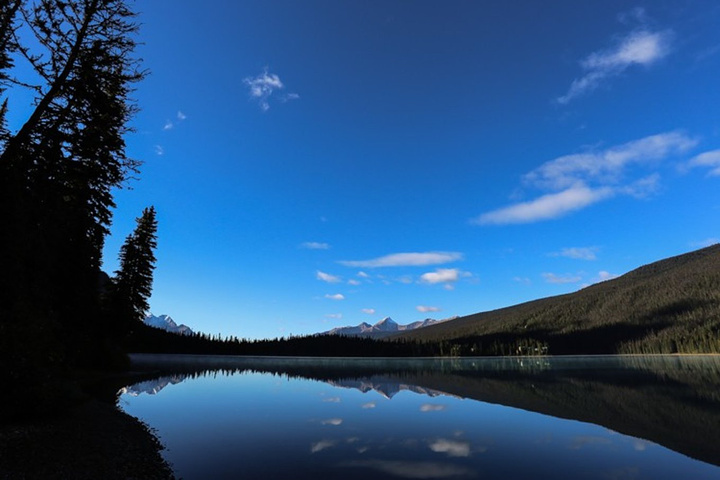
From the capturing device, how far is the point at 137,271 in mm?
65438

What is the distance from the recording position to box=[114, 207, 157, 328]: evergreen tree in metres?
62.0

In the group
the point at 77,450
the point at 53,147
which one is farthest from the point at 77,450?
the point at 53,147

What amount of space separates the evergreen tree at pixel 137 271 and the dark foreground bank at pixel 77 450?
148ft

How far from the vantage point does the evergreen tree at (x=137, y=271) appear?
6200 cm

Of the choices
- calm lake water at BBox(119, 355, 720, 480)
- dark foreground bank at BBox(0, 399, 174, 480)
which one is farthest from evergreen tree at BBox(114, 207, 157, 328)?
dark foreground bank at BBox(0, 399, 174, 480)

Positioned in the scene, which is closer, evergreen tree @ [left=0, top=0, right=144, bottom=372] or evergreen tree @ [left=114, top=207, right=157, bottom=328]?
evergreen tree @ [left=0, top=0, right=144, bottom=372]

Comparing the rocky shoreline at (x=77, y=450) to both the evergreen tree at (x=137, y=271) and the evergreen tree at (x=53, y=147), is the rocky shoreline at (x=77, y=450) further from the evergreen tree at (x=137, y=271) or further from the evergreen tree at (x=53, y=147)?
the evergreen tree at (x=137, y=271)

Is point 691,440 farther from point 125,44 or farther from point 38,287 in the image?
point 38,287

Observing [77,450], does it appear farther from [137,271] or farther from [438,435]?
[137,271]

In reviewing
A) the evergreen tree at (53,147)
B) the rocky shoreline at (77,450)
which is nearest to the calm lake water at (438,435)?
the rocky shoreline at (77,450)

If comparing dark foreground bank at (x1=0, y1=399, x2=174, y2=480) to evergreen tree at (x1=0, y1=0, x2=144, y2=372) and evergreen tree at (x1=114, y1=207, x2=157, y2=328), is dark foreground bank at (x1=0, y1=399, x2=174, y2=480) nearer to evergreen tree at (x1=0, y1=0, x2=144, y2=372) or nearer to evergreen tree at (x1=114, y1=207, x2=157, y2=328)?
evergreen tree at (x1=0, y1=0, x2=144, y2=372)

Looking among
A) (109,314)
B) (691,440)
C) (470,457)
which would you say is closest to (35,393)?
(470,457)

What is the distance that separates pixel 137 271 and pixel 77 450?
56.1 metres

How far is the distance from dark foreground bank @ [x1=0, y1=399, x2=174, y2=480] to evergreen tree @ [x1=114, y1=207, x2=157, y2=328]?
45032 mm
